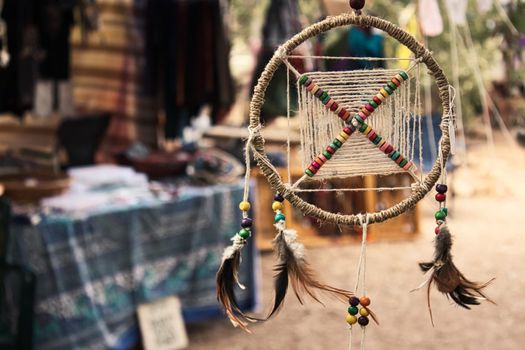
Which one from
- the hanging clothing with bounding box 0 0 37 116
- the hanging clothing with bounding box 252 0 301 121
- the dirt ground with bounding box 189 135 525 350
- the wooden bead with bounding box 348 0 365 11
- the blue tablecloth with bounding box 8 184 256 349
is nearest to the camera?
the wooden bead with bounding box 348 0 365 11

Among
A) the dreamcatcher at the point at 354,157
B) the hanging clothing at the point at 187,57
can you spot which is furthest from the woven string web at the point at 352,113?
the hanging clothing at the point at 187,57

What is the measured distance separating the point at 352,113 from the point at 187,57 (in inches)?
133

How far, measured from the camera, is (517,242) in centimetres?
601

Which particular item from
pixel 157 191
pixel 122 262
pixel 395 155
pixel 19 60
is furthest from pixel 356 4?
pixel 19 60

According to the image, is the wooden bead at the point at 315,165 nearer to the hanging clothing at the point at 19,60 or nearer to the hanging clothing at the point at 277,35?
the hanging clothing at the point at 19,60

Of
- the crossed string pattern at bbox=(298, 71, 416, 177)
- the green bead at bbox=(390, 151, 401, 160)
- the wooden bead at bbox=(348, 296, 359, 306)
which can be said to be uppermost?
the crossed string pattern at bbox=(298, 71, 416, 177)

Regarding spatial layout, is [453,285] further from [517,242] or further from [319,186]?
[517,242]

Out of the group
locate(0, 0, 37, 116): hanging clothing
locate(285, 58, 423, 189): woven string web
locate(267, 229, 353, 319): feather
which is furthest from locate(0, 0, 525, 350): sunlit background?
locate(267, 229, 353, 319): feather

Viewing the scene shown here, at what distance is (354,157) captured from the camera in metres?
1.10

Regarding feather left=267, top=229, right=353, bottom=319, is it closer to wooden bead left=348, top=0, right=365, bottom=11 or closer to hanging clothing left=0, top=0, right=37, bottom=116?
wooden bead left=348, top=0, right=365, bottom=11

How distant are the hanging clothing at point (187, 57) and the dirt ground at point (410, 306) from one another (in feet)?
4.20

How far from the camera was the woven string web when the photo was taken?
3.57 feet

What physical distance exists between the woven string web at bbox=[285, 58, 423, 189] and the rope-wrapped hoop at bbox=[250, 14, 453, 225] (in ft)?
0.13

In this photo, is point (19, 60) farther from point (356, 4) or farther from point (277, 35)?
point (356, 4)
